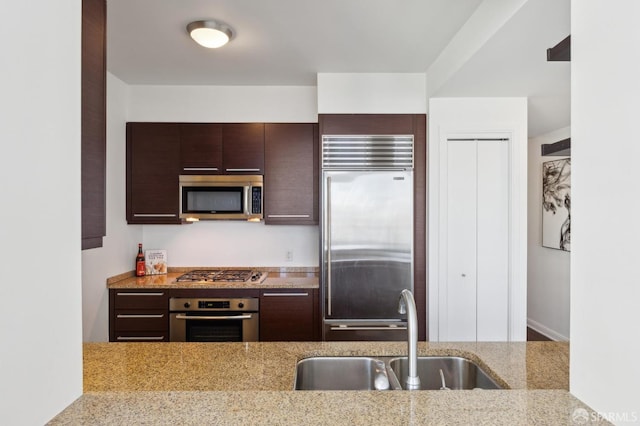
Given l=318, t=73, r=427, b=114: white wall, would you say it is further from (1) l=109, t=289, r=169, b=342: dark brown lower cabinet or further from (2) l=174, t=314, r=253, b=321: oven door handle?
(1) l=109, t=289, r=169, b=342: dark brown lower cabinet

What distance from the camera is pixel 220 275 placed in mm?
3354

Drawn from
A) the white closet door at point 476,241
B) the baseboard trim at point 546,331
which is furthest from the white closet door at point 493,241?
the baseboard trim at point 546,331

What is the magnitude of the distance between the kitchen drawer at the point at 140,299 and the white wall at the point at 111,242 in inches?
4.2

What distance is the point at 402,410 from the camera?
854 millimetres

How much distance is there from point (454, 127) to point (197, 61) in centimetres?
213

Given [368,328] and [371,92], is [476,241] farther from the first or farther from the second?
[371,92]

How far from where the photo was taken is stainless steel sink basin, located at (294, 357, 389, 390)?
150 centimetres

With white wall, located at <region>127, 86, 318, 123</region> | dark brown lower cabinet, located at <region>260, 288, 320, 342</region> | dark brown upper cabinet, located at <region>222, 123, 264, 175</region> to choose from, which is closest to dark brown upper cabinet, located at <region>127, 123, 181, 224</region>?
white wall, located at <region>127, 86, 318, 123</region>

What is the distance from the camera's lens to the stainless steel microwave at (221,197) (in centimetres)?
325

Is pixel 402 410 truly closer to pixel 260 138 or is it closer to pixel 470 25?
pixel 470 25

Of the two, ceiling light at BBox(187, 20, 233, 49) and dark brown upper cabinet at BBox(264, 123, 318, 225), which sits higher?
ceiling light at BBox(187, 20, 233, 49)

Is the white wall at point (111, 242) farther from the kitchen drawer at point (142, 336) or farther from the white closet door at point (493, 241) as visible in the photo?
the white closet door at point (493, 241)
